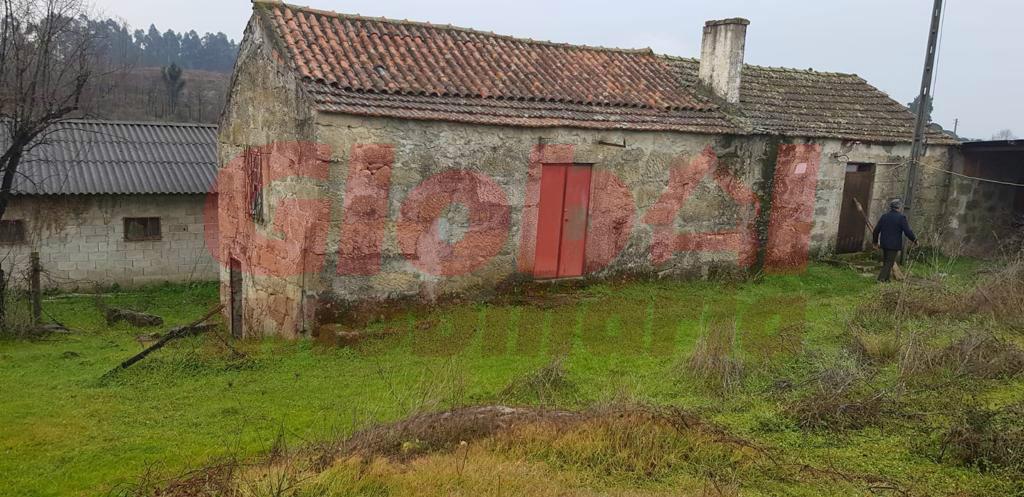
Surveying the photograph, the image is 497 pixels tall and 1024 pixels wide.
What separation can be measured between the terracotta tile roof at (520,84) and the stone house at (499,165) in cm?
4

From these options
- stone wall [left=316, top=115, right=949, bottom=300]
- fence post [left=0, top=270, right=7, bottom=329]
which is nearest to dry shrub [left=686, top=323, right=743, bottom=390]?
stone wall [left=316, top=115, right=949, bottom=300]

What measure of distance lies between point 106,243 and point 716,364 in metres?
13.7

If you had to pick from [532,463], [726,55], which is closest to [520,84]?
[726,55]

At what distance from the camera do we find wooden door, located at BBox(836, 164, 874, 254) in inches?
581

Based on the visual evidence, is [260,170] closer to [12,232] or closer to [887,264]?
[12,232]

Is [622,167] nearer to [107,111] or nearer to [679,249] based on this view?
[679,249]

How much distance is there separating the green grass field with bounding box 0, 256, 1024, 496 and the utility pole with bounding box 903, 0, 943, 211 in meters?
3.05

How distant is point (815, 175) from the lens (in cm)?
1388

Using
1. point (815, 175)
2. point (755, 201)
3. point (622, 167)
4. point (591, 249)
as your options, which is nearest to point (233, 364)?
point (591, 249)

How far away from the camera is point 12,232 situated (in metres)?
14.8

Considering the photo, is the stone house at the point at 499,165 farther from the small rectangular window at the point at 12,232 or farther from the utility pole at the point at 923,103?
the small rectangular window at the point at 12,232

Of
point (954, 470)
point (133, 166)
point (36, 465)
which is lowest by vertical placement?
point (36, 465)

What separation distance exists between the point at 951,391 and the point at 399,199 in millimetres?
6735

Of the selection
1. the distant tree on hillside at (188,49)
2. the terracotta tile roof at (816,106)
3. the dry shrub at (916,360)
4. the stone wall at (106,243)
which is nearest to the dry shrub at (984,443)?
the dry shrub at (916,360)
